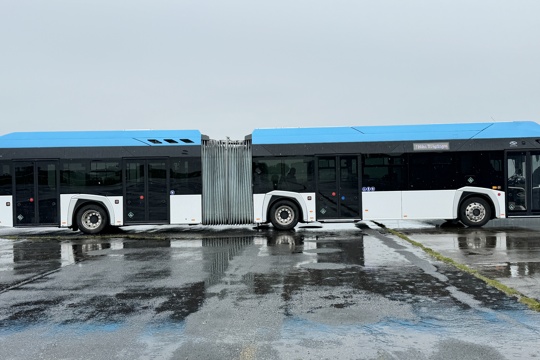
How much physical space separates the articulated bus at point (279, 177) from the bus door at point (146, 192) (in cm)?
3

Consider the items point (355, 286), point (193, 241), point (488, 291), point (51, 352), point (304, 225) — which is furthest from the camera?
point (304, 225)

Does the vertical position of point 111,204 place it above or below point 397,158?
below

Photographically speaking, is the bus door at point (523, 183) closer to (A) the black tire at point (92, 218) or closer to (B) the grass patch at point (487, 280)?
(B) the grass patch at point (487, 280)

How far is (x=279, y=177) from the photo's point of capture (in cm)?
1819

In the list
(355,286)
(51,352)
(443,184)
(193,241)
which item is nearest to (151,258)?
(193,241)

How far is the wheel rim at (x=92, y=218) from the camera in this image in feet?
59.6

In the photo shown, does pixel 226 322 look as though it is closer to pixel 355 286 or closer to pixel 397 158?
pixel 355 286

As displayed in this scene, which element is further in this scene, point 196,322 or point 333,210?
point 333,210

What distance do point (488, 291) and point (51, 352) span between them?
601 cm

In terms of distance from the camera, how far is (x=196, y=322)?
660cm

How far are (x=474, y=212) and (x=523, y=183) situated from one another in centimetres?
182

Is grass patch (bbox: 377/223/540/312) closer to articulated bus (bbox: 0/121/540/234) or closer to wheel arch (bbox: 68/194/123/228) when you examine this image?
articulated bus (bbox: 0/121/540/234)

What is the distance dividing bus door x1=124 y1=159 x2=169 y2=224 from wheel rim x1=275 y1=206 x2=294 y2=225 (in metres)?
3.71

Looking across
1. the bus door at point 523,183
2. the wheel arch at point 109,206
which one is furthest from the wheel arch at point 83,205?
the bus door at point 523,183
